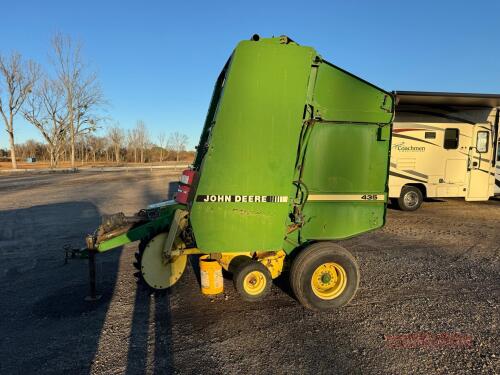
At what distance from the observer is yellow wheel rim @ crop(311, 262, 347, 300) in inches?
165

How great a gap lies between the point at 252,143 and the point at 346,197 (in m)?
1.45

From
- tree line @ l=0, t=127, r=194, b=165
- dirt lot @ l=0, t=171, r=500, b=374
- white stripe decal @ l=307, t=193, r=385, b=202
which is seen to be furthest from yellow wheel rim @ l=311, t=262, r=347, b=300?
→ tree line @ l=0, t=127, r=194, b=165

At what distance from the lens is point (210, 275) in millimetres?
4344

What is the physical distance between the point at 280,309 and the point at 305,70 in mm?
2860

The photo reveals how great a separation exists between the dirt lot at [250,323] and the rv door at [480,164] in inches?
225

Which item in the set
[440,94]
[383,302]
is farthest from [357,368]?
[440,94]

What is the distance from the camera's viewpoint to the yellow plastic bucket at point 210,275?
431cm

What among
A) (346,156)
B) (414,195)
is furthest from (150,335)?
(414,195)

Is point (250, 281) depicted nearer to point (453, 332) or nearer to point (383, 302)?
point (383, 302)

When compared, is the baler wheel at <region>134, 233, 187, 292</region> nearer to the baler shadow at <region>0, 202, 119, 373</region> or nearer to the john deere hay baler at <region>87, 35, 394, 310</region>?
the john deere hay baler at <region>87, 35, 394, 310</region>

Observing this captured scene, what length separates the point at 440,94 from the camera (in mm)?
9469

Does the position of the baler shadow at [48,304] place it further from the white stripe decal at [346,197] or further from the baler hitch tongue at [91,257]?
the white stripe decal at [346,197]

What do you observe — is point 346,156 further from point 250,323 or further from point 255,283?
point 250,323

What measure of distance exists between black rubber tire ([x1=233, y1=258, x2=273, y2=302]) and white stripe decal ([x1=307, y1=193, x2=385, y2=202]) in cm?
103
